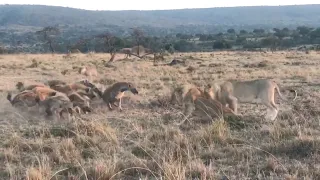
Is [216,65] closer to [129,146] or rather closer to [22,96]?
[22,96]

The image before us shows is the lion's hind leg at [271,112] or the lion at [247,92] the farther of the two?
the lion at [247,92]

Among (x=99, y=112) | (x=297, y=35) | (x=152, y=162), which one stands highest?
(x=152, y=162)

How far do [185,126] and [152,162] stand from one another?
3290mm

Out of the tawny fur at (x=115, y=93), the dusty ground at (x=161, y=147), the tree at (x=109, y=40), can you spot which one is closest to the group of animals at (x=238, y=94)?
the dusty ground at (x=161, y=147)

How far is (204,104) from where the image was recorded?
1109 cm

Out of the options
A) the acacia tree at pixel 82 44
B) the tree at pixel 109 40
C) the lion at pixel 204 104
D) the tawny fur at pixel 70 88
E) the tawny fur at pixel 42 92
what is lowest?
the acacia tree at pixel 82 44

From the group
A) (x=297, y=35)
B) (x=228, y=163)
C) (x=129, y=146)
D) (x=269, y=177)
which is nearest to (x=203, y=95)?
(x=129, y=146)

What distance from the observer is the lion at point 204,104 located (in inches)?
431

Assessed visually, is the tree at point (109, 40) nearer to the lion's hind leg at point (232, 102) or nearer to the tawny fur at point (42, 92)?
the tawny fur at point (42, 92)

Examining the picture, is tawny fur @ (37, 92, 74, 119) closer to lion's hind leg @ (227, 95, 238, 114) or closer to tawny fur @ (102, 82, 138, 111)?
tawny fur @ (102, 82, 138, 111)

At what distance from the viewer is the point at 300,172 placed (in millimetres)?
6777

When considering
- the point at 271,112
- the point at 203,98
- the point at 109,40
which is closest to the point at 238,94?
the point at 271,112

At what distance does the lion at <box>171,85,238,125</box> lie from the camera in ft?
35.9

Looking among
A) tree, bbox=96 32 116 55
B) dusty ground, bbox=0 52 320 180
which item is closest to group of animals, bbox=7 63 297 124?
dusty ground, bbox=0 52 320 180
